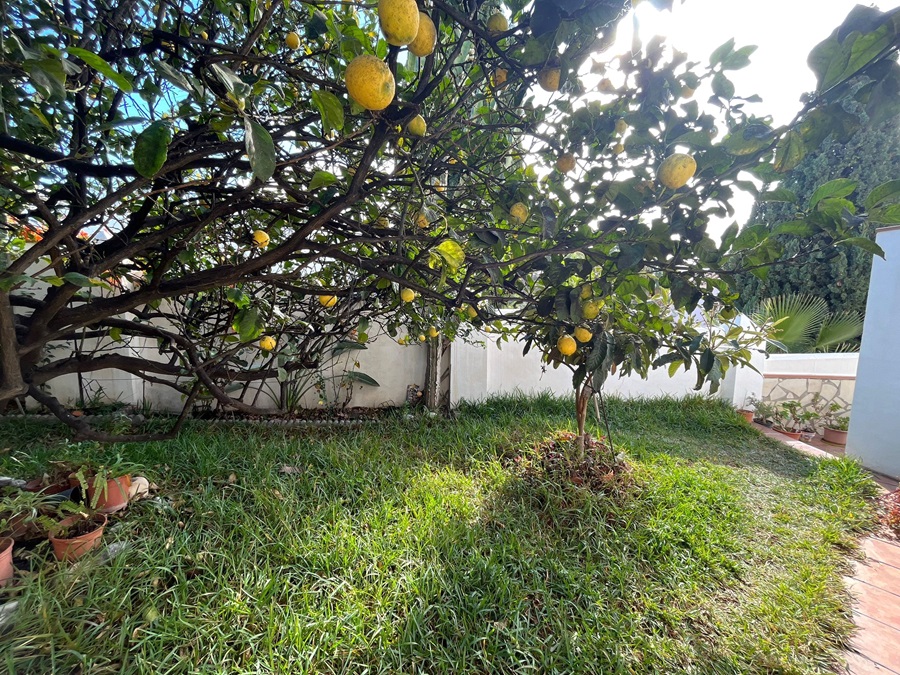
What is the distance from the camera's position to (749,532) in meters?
2.04

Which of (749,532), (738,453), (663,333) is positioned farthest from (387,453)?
(738,453)

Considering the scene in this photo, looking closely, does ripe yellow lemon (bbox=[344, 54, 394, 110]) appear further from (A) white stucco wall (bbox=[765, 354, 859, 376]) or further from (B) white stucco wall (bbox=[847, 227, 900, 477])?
(A) white stucco wall (bbox=[765, 354, 859, 376])

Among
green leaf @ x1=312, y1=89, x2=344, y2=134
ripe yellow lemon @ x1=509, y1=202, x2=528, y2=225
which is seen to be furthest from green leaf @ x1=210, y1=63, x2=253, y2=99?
ripe yellow lemon @ x1=509, y1=202, x2=528, y2=225

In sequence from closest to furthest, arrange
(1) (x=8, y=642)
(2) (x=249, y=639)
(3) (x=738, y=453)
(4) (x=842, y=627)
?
(1) (x=8, y=642), (2) (x=249, y=639), (4) (x=842, y=627), (3) (x=738, y=453)

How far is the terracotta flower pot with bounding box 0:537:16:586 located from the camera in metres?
1.12

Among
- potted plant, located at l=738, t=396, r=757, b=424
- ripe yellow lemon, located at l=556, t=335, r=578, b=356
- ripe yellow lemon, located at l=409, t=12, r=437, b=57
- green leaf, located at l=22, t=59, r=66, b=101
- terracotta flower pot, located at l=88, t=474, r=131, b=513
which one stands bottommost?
potted plant, located at l=738, t=396, r=757, b=424

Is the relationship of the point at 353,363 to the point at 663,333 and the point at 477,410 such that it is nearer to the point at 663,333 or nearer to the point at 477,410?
the point at 477,410

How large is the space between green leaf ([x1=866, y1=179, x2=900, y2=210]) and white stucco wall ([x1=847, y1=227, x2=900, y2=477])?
137 inches

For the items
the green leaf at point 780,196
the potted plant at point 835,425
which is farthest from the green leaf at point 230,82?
the potted plant at point 835,425

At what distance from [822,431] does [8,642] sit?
706 cm

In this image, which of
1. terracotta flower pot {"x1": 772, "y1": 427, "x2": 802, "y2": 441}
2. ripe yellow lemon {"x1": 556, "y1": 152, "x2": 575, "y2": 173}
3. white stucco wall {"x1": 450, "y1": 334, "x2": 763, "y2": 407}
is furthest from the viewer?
terracotta flower pot {"x1": 772, "y1": 427, "x2": 802, "y2": 441}

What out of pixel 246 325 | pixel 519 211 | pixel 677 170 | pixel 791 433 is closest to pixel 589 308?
pixel 519 211

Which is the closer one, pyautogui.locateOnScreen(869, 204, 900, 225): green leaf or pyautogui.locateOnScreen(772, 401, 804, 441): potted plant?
pyautogui.locateOnScreen(869, 204, 900, 225): green leaf

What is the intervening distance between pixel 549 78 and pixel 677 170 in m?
0.38
